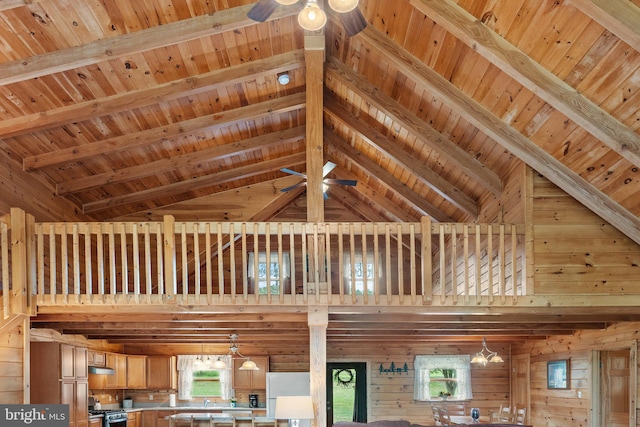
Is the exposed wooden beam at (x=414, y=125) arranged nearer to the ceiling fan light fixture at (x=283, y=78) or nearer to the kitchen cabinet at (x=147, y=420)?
the ceiling fan light fixture at (x=283, y=78)

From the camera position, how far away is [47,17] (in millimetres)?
5359

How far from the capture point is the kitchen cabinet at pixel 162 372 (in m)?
12.0

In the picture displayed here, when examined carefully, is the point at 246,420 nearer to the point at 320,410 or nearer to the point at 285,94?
the point at 320,410

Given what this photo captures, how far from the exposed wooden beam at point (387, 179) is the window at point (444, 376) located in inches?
135

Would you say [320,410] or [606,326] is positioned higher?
[606,326]

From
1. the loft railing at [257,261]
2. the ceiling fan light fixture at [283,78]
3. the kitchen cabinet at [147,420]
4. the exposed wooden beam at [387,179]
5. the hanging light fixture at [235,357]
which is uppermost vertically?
the ceiling fan light fixture at [283,78]

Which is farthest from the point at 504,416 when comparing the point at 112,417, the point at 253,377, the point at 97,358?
the point at 97,358

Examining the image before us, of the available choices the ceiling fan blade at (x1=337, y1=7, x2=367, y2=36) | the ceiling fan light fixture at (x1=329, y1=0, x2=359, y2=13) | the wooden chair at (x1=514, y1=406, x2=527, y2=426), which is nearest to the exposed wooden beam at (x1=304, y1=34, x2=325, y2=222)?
the ceiling fan blade at (x1=337, y1=7, x2=367, y2=36)

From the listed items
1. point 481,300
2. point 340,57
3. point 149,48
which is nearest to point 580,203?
point 481,300

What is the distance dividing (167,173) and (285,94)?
266cm

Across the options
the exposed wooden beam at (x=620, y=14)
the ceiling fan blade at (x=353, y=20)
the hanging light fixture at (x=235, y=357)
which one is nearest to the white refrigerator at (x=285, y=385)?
the hanging light fixture at (x=235, y=357)

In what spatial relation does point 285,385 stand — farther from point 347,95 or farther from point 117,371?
point 347,95

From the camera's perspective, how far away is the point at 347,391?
40.4 ft

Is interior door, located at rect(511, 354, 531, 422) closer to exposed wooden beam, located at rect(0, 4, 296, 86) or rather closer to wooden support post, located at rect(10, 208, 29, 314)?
exposed wooden beam, located at rect(0, 4, 296, 86)
